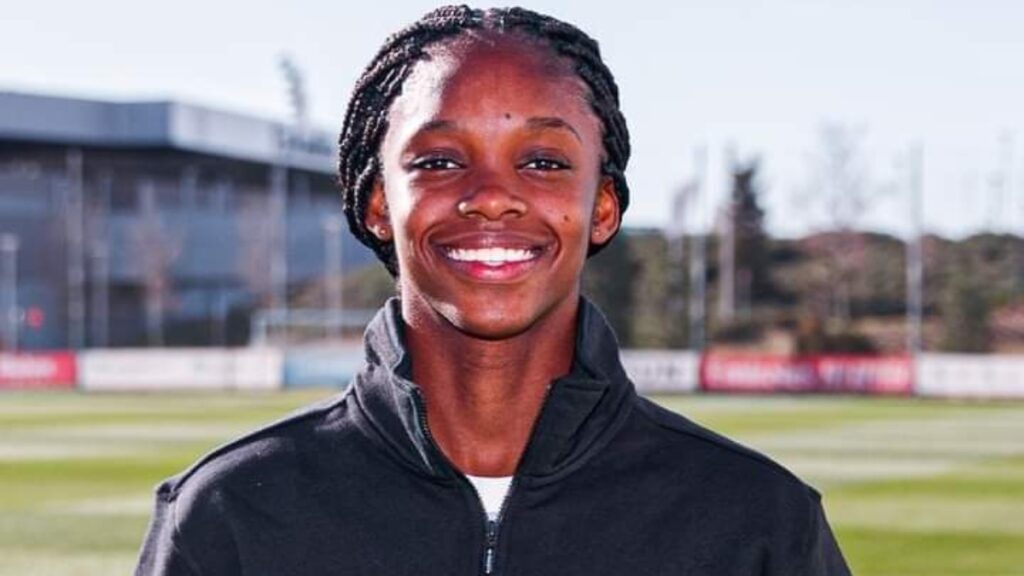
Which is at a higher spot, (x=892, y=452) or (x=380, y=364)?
(x=380, y=364)

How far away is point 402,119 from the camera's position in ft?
9.53

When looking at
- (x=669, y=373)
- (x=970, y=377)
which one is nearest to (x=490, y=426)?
(x=970, y=377)

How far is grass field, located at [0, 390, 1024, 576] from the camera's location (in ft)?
46.5

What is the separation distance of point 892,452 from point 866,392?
20430 millimetres

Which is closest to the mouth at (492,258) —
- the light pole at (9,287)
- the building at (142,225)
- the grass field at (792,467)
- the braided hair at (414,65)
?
the braided hair at (414,65)

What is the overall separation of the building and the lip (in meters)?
65.4

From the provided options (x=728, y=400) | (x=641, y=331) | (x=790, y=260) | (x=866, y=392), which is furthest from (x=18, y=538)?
(x=790, y=260)

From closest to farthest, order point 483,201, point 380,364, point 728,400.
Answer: point 483,201 → point 380,364 → point 728,400

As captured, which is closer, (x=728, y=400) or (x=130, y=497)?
(x=130, y=497)

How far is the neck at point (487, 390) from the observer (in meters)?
2.95

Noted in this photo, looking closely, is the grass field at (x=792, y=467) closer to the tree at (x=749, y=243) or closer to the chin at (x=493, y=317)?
the chin at (x=493, y=317)

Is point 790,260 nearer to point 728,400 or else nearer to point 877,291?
point 877,291

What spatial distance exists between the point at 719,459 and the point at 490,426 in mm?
338

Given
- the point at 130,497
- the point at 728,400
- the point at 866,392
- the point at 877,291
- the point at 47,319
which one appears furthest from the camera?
the point at 47,319
